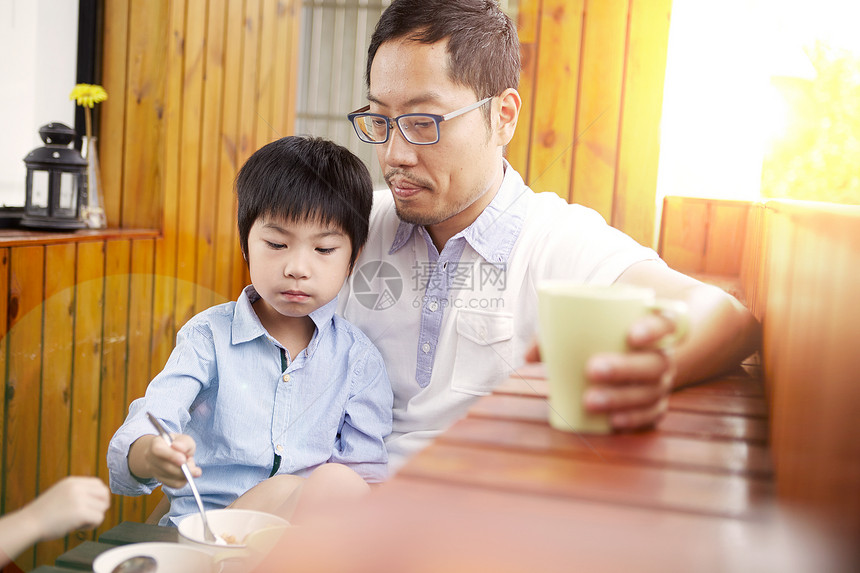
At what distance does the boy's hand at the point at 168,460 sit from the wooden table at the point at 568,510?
13 cm

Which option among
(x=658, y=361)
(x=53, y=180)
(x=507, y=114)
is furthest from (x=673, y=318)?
(x=53, y=180)

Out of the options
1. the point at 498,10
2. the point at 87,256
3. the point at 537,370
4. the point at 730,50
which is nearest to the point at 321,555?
the point at 537,370

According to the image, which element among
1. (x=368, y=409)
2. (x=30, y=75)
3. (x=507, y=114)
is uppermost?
(x=30, y=75)

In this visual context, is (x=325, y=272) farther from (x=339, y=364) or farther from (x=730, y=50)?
(x=730, y=50)

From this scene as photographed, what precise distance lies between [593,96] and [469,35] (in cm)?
11

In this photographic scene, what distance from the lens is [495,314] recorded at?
343 millimetres

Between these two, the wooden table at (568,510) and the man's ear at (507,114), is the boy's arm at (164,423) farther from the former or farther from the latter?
the man's ear at (507,114)

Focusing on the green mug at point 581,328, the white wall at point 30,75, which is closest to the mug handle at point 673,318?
the green mug at point 581,328

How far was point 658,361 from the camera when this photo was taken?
206 mm

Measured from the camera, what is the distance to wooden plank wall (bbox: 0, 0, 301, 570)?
0.41 meters

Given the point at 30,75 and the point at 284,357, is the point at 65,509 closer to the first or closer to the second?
the point at 284,357

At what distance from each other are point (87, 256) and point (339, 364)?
725 mm

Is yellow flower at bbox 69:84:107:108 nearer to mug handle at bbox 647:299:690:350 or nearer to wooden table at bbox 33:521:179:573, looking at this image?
wooden table at bbox 33:521:179:573

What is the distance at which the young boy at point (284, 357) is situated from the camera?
1.46 ft
